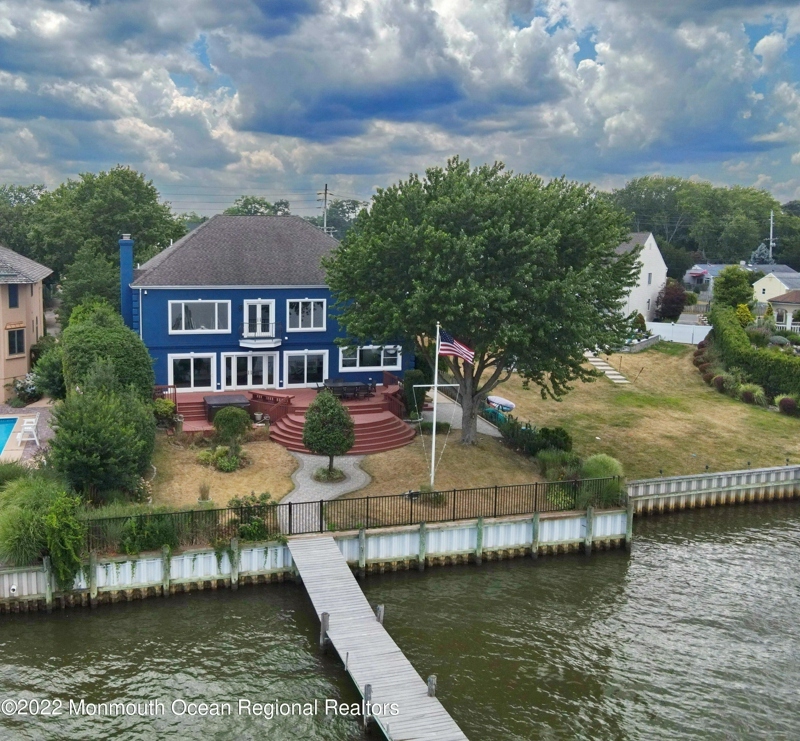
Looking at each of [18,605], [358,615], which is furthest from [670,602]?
[18,605]

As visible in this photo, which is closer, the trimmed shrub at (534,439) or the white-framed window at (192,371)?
the trimmed shrub at (534,439)

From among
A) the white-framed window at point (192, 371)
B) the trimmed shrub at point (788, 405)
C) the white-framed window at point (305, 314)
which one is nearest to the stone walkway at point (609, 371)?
the trimmed shrub at point (788, 405)

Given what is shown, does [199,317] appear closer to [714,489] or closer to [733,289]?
[714,489]

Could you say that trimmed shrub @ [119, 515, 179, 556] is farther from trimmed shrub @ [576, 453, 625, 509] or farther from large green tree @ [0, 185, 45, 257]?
large green tree @ [0, 185, 45, 257]

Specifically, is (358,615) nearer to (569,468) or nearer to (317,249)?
(569,468)

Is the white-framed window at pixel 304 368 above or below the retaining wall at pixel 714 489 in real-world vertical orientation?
above

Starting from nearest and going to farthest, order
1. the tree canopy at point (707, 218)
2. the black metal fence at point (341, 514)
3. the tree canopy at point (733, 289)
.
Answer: the black metal fence at point (341, 514)
the tree canopy at point (733, 289)
the tree canopy at point (707, 218)

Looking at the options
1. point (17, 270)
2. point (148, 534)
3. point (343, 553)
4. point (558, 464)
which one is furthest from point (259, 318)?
point (148, 534)

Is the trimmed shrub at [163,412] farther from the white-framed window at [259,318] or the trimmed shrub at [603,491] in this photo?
the trimmed shrub at [603,491]
